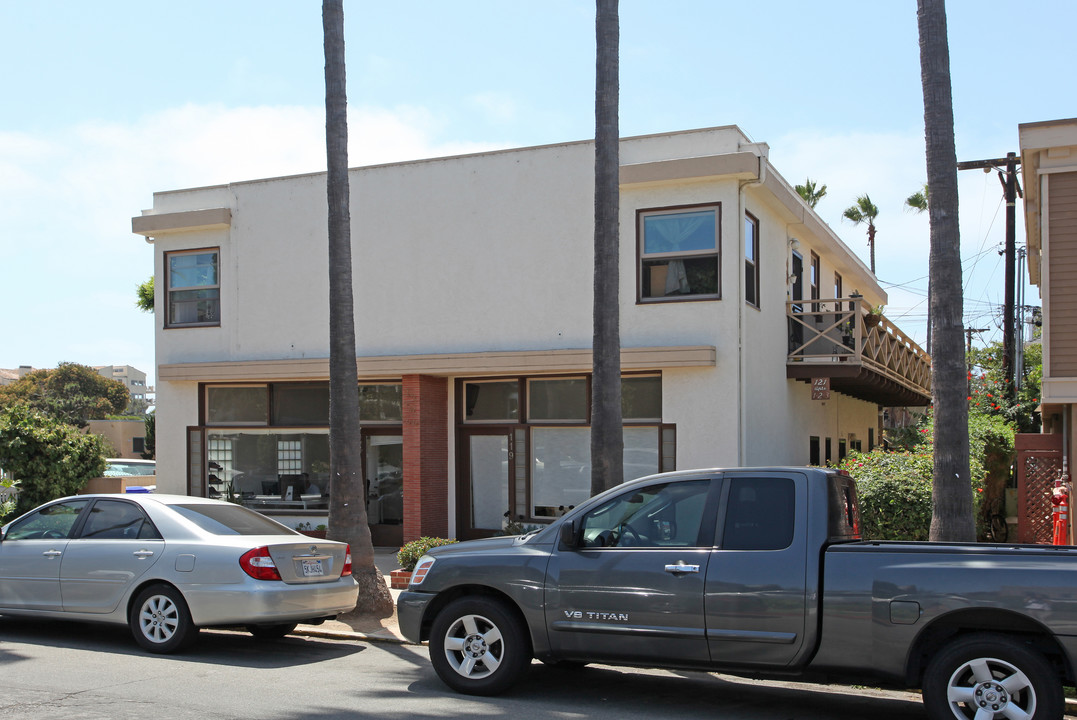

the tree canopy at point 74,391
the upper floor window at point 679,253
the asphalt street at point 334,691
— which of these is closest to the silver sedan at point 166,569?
the asphalt street at point 334,691

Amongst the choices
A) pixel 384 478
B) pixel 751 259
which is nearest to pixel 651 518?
pixel 751 259

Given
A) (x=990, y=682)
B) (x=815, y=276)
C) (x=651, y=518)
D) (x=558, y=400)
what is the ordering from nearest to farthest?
(x=990, y=682), (x=651, y=518), (x=558, y=400), (x=815, y=276)

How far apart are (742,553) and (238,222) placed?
13633 millimetres

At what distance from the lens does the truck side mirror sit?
24.9 feet

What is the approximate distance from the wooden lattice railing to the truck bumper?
10.5 metres

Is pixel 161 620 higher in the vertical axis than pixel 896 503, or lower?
lower

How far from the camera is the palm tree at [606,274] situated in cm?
1070

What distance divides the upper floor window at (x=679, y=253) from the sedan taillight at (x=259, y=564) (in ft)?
25.8

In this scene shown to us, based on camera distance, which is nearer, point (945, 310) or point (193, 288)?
point (945, 310)

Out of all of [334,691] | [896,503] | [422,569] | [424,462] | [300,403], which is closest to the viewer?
[334,691]

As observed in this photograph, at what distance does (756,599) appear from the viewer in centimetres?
689

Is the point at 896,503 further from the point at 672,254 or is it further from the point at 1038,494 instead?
the point at 672,254

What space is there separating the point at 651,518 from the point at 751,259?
8.99m

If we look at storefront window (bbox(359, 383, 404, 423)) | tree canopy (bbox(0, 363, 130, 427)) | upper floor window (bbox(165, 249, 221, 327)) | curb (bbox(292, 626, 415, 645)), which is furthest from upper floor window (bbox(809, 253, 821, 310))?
tree canopy (bbox(0, 363, 130, 427))
